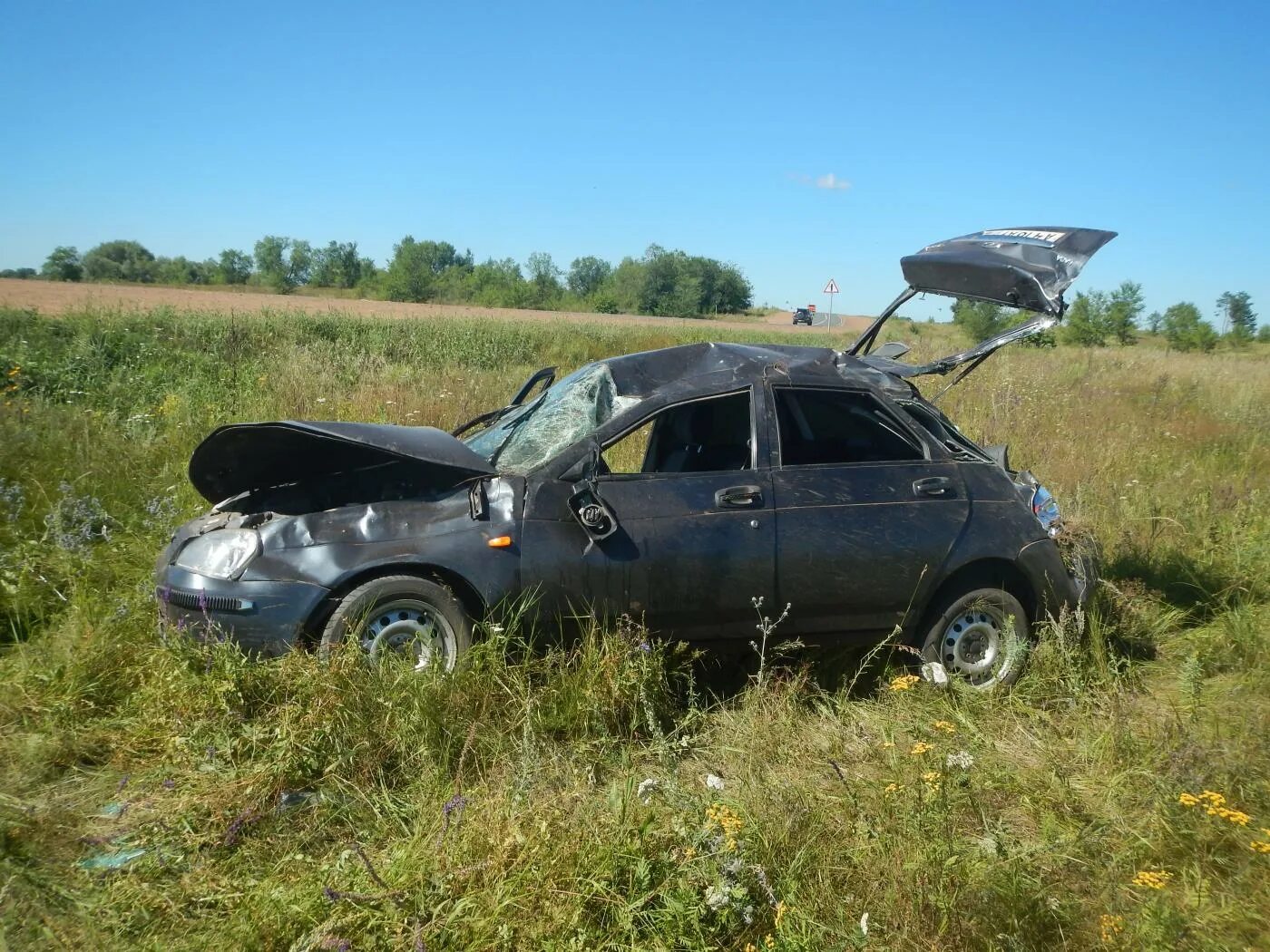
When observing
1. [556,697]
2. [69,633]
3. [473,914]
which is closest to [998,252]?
[556,697]

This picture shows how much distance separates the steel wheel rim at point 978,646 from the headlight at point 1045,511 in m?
0.57

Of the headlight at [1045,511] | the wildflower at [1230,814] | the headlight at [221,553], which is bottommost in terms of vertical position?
the wildflower at [1230,814]

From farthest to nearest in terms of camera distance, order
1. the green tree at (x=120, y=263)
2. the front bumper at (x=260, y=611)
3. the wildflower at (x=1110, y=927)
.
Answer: the green tree at (x=120, y=263) → the front bumper at (x=260, y=611) → the wildflower at (x=1110, y=927)

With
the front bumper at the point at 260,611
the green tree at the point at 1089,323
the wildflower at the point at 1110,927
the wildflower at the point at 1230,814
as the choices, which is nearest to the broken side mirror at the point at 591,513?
the front bumper at the point at 260,611

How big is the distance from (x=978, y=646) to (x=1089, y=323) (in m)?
33.5

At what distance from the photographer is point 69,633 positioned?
4.63m

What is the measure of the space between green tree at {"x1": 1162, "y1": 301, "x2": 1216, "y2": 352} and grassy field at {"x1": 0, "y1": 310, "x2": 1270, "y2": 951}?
42120 mm

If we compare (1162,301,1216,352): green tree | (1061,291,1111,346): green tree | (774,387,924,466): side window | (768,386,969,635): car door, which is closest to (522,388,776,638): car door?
(768,386,969,635): car door

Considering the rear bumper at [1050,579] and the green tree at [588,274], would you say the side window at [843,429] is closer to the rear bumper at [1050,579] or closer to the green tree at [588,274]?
the rear bumper at [1050,579]

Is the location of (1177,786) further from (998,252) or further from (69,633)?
(69,633)

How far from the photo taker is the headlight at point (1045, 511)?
5242 mm

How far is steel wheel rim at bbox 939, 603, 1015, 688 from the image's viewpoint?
198 inches

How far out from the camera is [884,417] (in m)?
5.22

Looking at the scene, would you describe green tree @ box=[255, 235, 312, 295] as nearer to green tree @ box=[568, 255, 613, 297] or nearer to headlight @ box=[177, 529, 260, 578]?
green tree @ box=[568, 255, 613, 297]
